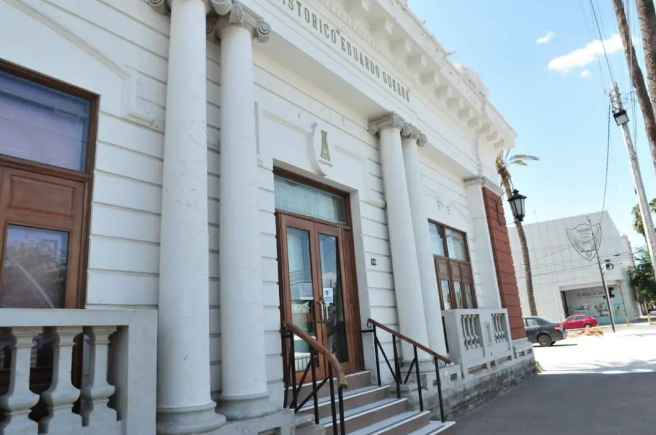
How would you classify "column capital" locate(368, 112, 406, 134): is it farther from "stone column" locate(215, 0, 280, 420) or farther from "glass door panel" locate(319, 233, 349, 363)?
"stone column" locate(215, 0, 280, 420)

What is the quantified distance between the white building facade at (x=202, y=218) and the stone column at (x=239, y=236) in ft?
0.05

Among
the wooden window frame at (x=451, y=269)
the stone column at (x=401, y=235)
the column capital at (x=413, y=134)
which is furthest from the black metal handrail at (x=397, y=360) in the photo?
the column capital at (x=413, y=134)

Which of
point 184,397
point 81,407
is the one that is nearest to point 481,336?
point 184,397

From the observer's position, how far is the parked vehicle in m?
18.4

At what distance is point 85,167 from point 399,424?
3896 millimetres

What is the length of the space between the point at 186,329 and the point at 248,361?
0.65 m

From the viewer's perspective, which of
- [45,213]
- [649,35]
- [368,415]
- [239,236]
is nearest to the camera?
[45,213]

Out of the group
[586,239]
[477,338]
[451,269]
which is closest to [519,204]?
[451,269]

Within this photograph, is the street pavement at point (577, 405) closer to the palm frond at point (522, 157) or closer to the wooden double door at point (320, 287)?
the wooden double door at point (320, 287)

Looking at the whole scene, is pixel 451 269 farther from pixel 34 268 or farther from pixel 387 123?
pixel 34 268

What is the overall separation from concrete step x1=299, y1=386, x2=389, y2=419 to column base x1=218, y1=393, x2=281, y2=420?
3.24 feet

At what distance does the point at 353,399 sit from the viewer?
201 inches

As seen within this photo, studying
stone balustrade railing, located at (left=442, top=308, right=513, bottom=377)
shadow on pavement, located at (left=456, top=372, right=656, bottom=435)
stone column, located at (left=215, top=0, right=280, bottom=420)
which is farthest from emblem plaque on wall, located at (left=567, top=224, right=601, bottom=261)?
stone column, located at (left=215, top=0, right=280, bottom=420)

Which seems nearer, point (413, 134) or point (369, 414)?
point (369, 414)
